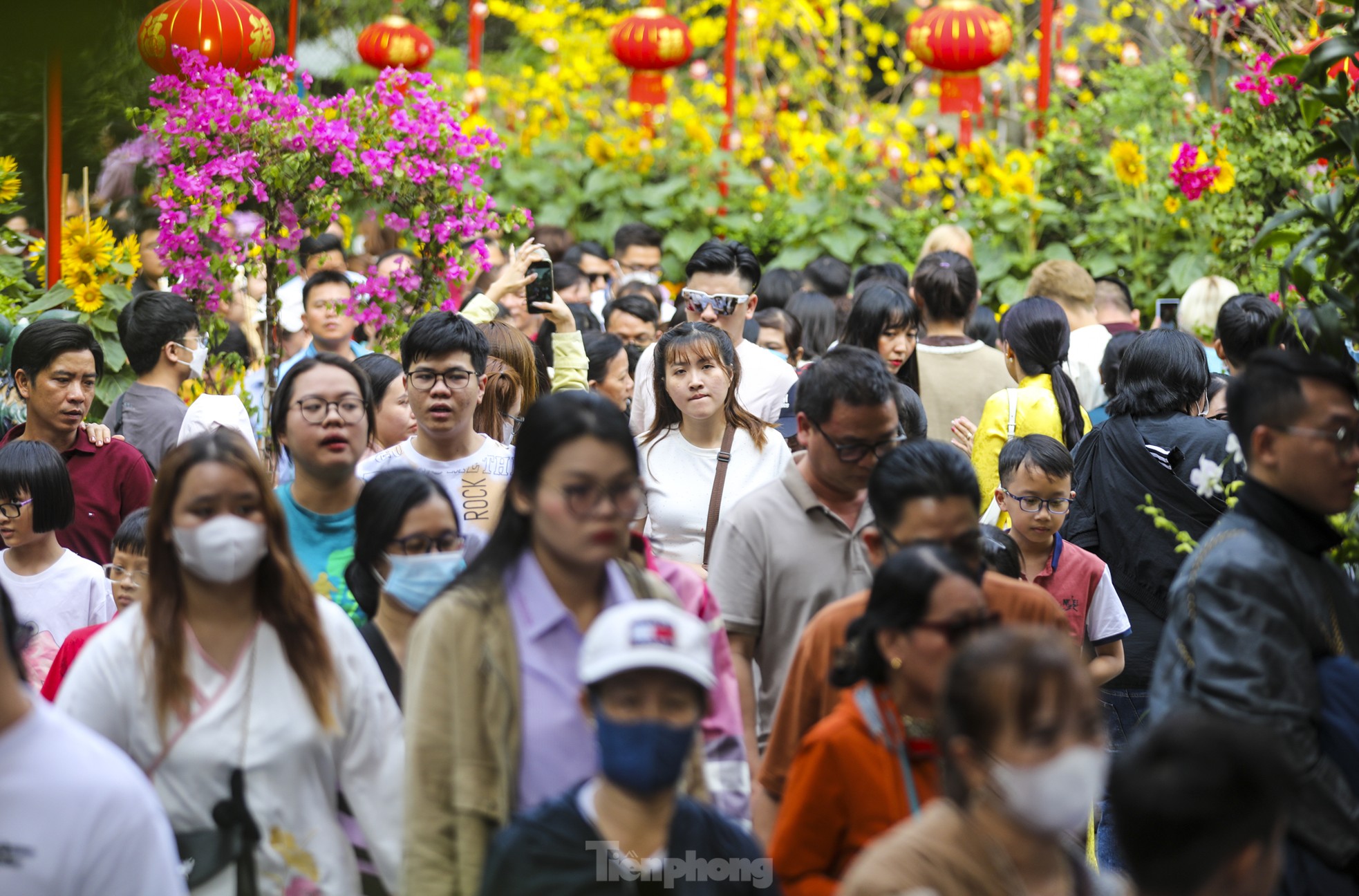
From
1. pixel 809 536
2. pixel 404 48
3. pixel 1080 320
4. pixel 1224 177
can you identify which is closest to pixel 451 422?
pixel 809 536

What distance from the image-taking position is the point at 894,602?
9.47ft

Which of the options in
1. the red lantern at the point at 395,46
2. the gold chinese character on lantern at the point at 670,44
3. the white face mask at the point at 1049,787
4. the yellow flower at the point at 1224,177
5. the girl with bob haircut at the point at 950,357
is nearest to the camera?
the white face mask at the point at 1049,787

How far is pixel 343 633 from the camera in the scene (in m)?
3.14

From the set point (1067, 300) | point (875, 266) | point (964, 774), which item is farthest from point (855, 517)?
point (875, 266)

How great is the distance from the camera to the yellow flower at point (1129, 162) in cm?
1088

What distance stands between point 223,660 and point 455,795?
667 millimetres

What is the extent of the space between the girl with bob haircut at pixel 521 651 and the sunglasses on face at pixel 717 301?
3.46 m

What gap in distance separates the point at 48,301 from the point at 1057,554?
4994 millimetres

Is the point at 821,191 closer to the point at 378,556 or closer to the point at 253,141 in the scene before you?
the point at 253,141

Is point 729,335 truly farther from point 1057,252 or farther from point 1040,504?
A: point 1057,252

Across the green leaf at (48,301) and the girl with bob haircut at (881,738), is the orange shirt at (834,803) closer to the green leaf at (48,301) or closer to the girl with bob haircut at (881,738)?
the girl with bob haircut at (881,738)

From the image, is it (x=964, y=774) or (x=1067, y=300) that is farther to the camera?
(x=1067, y=300)

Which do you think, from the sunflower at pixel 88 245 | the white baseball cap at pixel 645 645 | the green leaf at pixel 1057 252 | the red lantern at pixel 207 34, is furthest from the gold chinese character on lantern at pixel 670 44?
the white baseball cap at pixel 645 645

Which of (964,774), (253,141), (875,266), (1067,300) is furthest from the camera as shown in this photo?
(875,266)
